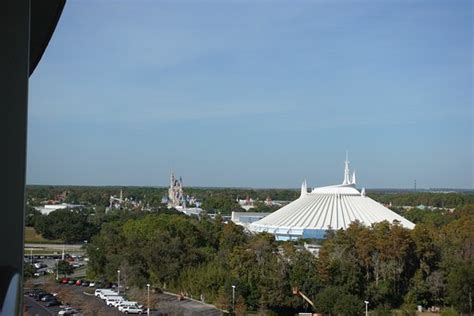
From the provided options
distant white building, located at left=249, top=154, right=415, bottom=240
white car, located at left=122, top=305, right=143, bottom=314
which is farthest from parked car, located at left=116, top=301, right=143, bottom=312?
distant white building, located at left=249, top=154, right=415, bottom=240

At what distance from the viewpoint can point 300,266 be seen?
396 cm

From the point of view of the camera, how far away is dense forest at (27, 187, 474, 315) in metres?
3.69

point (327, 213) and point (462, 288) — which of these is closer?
point (462, 288)

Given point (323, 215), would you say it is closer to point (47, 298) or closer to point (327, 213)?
point (327, 213)

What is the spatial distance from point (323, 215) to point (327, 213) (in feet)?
0.31

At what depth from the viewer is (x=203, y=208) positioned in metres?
11.6

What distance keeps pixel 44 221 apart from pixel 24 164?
519cm

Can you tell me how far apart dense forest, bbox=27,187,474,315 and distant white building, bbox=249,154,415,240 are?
1.82 m

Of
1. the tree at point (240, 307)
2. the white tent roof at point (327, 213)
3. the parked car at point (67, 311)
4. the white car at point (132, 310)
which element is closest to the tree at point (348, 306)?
the tree at point (240, 307)

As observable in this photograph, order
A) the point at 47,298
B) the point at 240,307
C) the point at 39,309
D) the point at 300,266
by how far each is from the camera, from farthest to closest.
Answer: the point at 300,266 < the point at 240,307 < the point at 47,298 < the point at 39,309

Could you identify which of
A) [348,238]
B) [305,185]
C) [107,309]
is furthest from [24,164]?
[305,185]

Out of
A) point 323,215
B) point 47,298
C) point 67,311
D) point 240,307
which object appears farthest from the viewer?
point 323,215

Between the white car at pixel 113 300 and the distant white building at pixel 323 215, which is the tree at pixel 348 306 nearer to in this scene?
the white car at pixel 113 300

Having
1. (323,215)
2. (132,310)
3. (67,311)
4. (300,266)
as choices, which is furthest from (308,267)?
(323,215)
